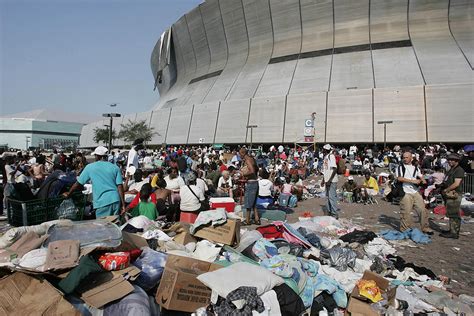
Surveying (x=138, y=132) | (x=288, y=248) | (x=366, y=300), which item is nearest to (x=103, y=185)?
(x=288, y=248)

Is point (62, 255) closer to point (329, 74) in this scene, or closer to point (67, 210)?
point (67, 210)

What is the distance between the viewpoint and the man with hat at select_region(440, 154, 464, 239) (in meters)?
7.45

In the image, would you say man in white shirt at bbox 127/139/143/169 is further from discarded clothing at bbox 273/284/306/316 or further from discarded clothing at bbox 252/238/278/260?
discarded clothing at bbox 273/284/306/316

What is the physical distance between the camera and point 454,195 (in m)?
7.46

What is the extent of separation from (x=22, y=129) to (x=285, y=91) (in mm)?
110012

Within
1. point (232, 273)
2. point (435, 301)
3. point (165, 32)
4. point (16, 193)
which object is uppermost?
point (165, 32)

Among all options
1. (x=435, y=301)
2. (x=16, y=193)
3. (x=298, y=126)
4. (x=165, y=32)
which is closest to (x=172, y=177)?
(x=16, y=193)

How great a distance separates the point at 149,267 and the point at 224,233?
165 centimetres

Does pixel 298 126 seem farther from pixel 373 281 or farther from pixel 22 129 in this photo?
pixel 22 129

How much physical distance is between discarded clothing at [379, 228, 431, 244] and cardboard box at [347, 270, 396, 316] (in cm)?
334

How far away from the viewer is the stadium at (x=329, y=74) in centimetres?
3111

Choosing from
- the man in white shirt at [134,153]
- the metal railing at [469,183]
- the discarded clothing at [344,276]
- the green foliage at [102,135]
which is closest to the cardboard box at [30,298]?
the discarded clothing at [344,276]

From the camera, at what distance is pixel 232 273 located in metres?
3.75

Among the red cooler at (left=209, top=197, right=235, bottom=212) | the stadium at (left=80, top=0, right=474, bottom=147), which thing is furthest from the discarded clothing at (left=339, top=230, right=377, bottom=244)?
the stadium at (left=80, top=0, right=474, bottom=147)
